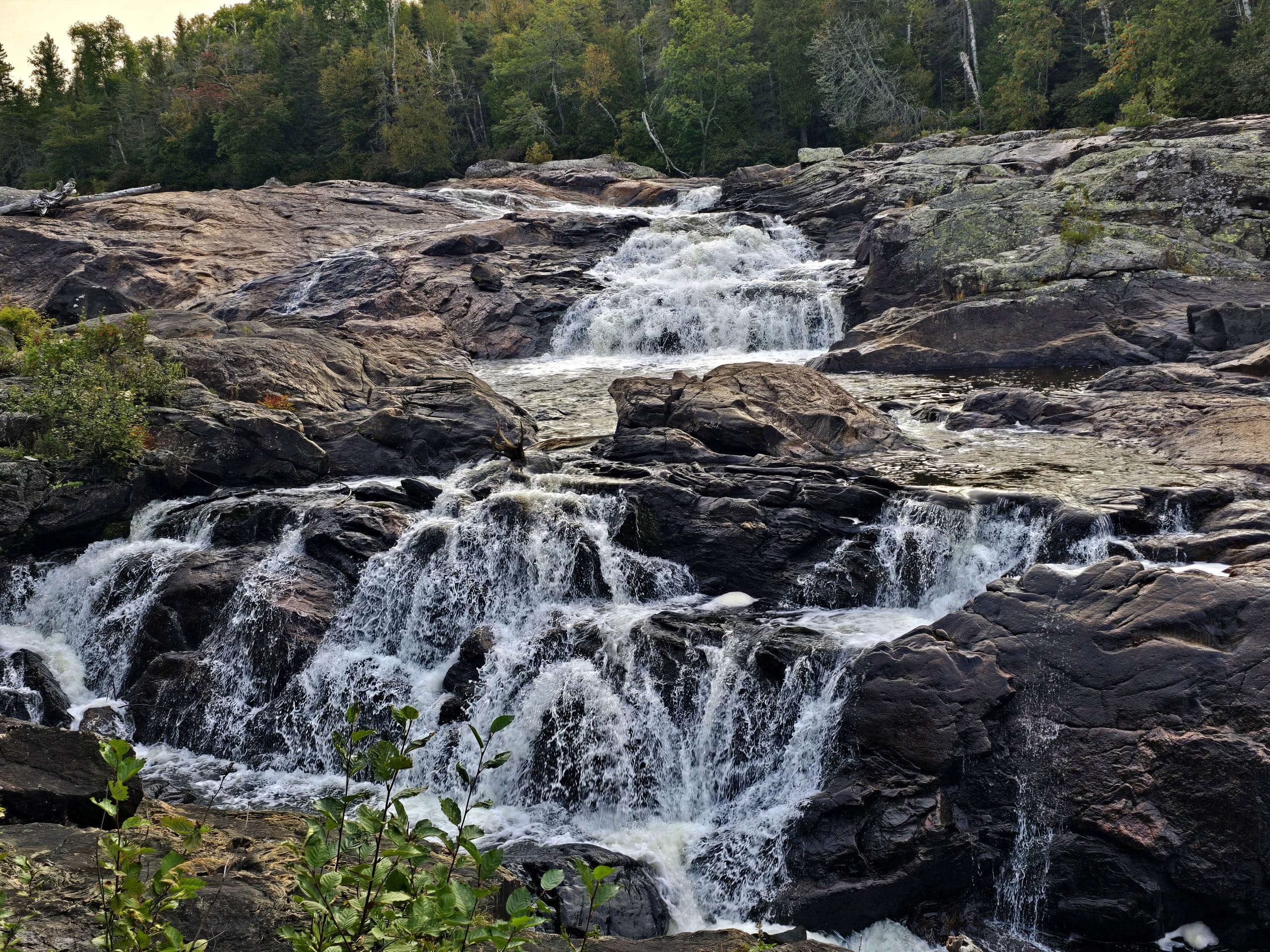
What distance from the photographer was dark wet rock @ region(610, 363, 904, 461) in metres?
12.9

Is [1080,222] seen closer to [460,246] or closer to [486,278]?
[486,278]

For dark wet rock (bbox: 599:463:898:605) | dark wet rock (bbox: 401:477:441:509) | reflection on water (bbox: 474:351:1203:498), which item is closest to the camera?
dark wet rock (bbox: 599:463:898:605)

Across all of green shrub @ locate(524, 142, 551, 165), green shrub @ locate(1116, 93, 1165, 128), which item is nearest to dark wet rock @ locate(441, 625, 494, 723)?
green shrub @ locate(1116, 93, 1165, 128)

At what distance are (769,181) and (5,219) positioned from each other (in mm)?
23476

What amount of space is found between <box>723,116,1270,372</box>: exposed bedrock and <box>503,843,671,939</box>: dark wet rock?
13.5 m

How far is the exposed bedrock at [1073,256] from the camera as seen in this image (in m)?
17.9

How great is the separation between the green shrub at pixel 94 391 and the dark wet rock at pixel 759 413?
6731 mm

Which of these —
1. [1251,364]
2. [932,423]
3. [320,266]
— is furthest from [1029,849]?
[320,266]

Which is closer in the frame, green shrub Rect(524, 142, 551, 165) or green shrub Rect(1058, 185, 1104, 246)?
green shrub Rect(1058, 185, 1104, 246)

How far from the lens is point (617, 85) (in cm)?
5075

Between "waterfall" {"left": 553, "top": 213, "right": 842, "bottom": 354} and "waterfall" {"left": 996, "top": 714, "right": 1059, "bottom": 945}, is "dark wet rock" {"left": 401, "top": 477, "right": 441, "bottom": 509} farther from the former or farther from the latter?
"waterfall" {"left": 553, "top": 213, "right": 842, "bottom": 354}

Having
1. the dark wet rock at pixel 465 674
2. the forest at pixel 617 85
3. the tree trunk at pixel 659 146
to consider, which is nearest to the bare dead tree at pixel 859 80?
the forest at pixel 617 85

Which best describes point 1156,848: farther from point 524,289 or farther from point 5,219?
point 5,219

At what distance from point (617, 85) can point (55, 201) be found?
30.1 metres
